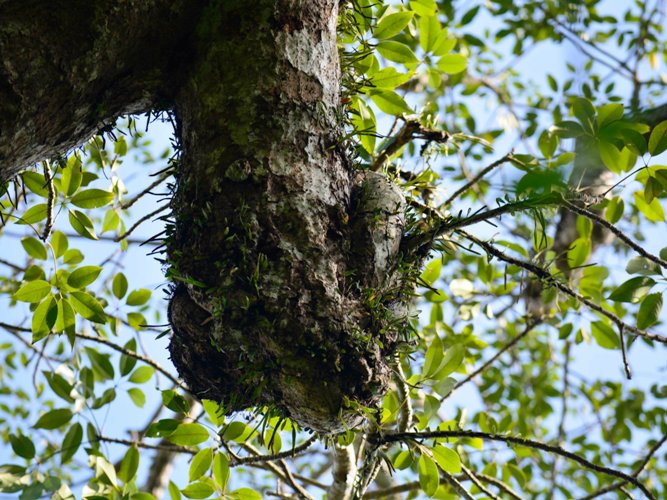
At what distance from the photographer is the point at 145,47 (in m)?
1.29

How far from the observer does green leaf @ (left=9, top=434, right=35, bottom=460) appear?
1.92 meters

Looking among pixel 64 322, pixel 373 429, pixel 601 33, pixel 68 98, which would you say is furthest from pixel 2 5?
pixel 601 33

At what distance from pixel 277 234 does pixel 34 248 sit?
1010 mm

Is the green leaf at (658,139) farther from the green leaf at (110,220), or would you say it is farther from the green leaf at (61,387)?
the green leaf at (61,387)

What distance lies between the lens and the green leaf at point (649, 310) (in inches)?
66.9

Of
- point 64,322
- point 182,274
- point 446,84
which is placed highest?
point 446,84

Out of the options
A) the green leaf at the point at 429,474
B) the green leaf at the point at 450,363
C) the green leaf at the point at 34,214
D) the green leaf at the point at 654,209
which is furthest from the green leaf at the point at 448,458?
the green leaf at the point at 34,214

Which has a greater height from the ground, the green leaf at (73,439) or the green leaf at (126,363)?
the green leaf at (126,363)

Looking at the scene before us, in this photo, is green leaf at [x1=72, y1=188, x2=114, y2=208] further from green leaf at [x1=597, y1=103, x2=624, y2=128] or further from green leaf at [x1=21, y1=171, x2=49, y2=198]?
green leaf at [x1=597, y1=103, x2=624, y2=128]

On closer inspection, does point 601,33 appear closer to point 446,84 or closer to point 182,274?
point 446,84

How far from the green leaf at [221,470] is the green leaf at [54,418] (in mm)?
573

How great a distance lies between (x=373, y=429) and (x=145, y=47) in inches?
45.2

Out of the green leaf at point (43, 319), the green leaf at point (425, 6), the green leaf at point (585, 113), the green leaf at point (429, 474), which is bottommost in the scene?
the green leaf at point (429, 474)

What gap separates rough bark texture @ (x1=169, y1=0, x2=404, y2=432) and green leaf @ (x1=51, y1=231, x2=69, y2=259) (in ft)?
2.37
